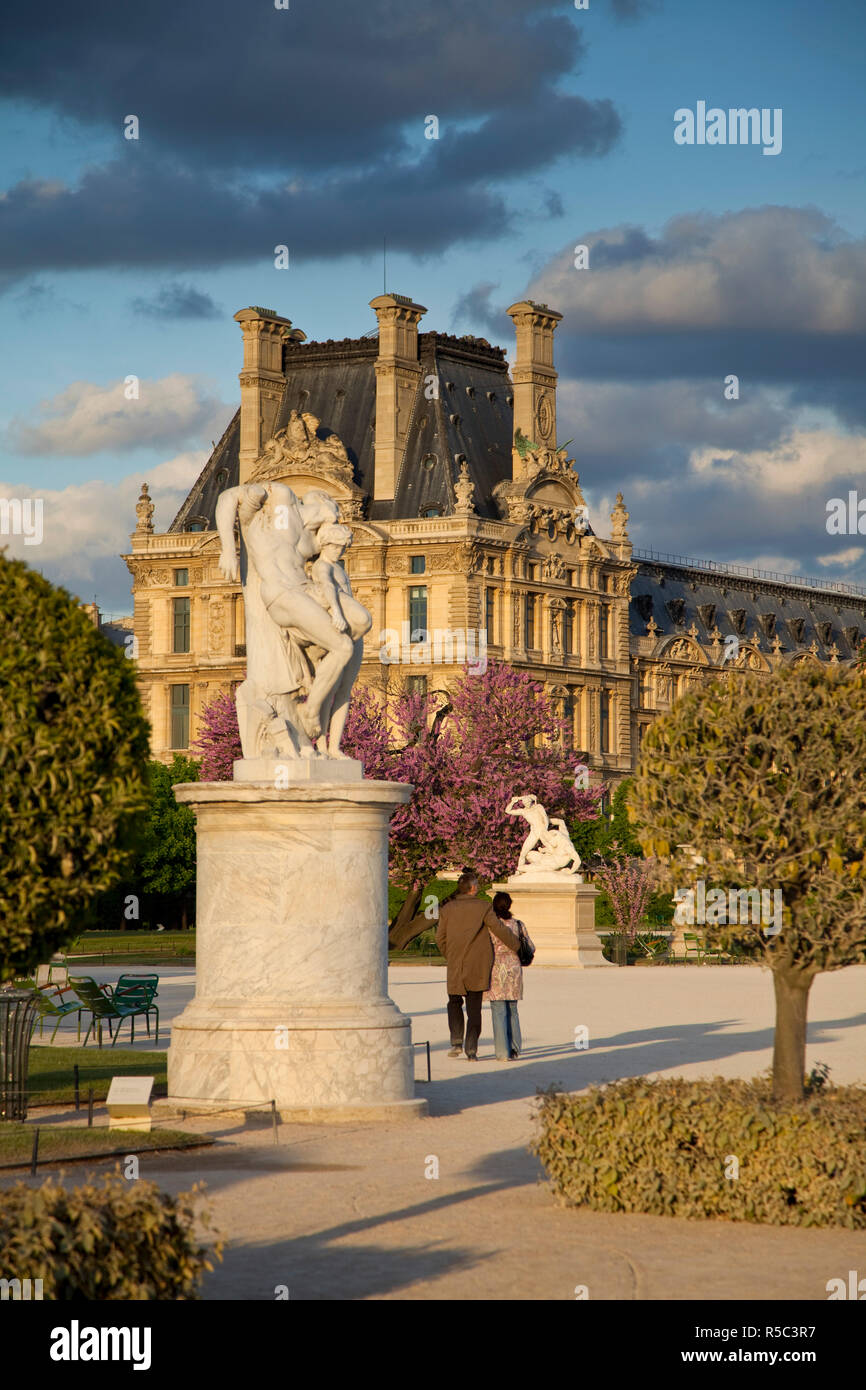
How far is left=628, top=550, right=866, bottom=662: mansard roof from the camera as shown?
343 ft

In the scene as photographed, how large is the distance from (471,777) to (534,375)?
39.9 m

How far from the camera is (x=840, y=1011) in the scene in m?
26.0

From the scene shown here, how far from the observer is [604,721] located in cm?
9294

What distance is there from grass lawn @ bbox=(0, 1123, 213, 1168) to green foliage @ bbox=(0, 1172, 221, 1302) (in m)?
4.37

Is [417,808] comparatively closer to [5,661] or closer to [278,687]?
[278,687]

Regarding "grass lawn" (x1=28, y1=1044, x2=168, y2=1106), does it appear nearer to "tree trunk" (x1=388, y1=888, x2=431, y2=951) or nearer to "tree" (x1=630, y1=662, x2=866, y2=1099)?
"tree" (x1=630, y1=662, x2=866, y2=1099)

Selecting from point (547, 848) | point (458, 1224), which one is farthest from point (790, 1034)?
point (547, 848)

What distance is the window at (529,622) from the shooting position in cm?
8788

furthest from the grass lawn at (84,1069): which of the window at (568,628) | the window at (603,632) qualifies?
the window at (603,632)

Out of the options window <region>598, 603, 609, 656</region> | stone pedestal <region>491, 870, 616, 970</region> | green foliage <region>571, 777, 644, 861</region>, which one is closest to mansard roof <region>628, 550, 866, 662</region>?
window <region>598, 603, 609, 656</region>

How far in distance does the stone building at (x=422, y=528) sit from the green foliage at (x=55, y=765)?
7272 centimetres

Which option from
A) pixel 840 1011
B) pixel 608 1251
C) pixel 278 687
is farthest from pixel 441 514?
pixel 608 1251
